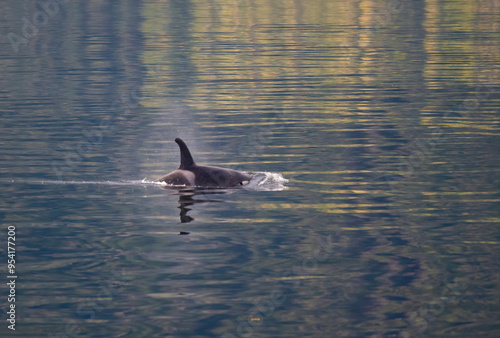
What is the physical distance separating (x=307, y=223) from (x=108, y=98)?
27978 millimetres

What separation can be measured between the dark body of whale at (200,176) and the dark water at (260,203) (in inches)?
29.9

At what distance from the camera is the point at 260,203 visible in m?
23.5

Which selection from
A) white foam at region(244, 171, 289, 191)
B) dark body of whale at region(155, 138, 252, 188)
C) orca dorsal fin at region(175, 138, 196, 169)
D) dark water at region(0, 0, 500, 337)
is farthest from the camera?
white foam at region(244, 171, 289, 191)

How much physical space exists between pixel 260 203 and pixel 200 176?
6.95 feet

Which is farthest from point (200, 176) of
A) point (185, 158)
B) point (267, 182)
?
point (267, 182)

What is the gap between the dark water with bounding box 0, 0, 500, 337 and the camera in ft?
Answer: 52.6

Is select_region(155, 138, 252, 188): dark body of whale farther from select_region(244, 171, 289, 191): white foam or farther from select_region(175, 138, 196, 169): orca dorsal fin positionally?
select_region(244, 171, 289, 191): white foam

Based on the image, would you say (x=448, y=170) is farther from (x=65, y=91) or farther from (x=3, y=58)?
(x=3, y=58)

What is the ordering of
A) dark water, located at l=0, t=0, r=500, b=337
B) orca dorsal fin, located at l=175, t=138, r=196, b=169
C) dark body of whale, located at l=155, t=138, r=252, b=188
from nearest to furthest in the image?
dark water, located at l=0, t=0, r=500, b=337 → orca dorsal fin, located at l=175, t=138, r=196, b=169 → dark body of whale, located at l=155, t=138, r=252, b=188

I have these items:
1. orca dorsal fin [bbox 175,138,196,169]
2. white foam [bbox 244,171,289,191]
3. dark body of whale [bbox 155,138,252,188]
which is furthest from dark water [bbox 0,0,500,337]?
orca dorsal fin [bbox 175,138,196,169]

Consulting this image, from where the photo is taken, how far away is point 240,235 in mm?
20594

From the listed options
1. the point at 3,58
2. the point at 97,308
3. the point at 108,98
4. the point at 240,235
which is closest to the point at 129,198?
the point at 240,235

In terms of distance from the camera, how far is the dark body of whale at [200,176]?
81.1 feet

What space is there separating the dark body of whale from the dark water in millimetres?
759
